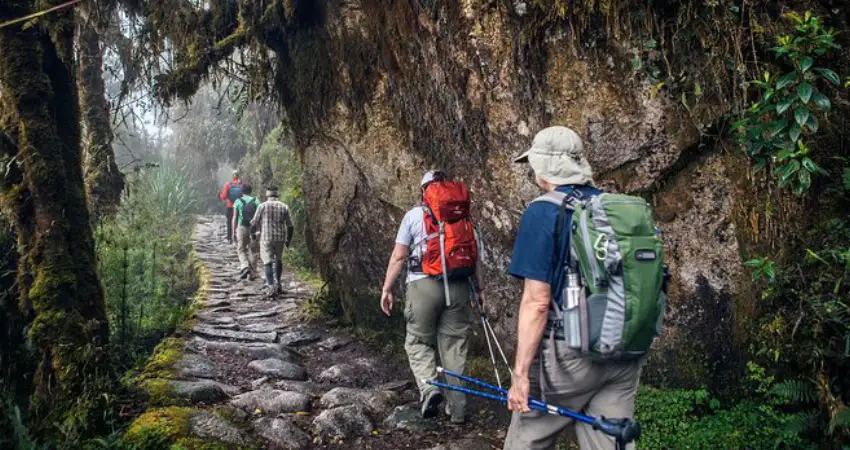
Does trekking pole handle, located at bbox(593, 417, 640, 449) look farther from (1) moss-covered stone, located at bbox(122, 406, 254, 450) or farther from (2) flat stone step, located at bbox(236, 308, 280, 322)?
(2) flat stone step, located at bbox(236, 308, 280, 322)

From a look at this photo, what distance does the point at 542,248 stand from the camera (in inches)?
108

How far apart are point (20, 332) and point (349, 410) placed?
286cm

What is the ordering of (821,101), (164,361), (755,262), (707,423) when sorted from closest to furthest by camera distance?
(821,101)
(755,262)
(707,423)
(164,361)

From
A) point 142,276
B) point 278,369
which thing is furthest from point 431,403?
point 142,276

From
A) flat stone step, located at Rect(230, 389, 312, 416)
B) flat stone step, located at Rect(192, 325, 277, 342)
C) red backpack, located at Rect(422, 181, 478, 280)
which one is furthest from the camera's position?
flat stone step, located at Rect(192, 325, 277, 342)

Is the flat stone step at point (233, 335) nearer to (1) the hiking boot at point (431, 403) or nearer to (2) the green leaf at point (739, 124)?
(1) the hiking boot at point (431, 403)

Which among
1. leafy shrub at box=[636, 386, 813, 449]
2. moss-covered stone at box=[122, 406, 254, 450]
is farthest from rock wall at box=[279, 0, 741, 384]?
Result: moss-covered stone at box=[122, 406, 254, 450]

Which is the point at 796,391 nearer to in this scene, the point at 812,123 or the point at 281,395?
the point at 812,123

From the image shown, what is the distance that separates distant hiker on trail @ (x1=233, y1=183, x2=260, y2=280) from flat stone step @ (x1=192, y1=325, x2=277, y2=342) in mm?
4341

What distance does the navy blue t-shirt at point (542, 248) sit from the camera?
273 centimetres

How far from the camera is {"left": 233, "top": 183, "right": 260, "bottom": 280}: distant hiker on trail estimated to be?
41.5ft

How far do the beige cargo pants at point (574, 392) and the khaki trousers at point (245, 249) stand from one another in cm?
1041

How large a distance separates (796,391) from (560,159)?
7.41 ft

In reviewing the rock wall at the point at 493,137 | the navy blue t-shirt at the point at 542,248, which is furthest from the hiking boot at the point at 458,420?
the navy blue t-shirt at the point at 542,248
